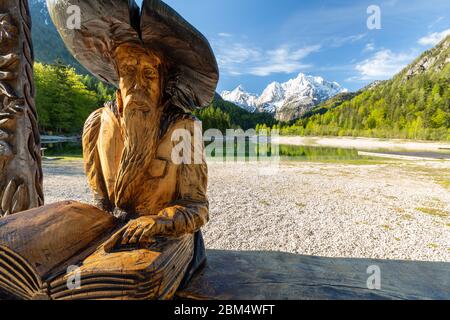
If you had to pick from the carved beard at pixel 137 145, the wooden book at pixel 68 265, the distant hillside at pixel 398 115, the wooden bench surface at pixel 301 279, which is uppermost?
the distant hillside at pixel 398 115

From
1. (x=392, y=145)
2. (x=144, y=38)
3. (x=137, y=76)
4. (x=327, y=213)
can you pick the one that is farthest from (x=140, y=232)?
(x=392, y=145)

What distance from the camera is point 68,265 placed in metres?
1.35

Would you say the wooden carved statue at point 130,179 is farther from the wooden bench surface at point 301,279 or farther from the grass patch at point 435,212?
the grass patch at point 435,212

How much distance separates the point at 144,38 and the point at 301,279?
223 centimetres

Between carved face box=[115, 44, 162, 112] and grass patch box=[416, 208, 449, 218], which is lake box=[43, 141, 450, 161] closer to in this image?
grass patch box=[416, 208, 449, 218]

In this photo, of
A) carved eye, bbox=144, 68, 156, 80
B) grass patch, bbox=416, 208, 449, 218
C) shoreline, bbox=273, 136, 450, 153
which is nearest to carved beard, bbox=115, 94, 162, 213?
carved eye, bbox=144, 68, 156, 80

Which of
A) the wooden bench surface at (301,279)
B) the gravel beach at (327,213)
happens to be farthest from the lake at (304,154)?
the wooden bench surface at (301,279)

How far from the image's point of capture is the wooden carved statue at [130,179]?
1271 millimetres

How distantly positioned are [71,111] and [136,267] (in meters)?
41.6

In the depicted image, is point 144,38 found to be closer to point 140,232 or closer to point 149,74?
point 149,74

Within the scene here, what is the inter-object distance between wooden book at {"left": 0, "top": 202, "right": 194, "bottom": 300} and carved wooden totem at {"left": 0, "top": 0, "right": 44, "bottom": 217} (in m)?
1.75

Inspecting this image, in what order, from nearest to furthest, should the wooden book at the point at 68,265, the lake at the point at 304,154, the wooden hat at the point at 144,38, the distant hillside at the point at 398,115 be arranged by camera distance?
the wooden book at the point at 68,265, the wooden hat at the point at 144,38, the lake at the point at 304,154, the distant hillside at the point at 398,115

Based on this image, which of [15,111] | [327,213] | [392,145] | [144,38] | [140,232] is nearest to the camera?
[140,232]

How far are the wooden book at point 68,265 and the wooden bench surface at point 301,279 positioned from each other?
540 mm
